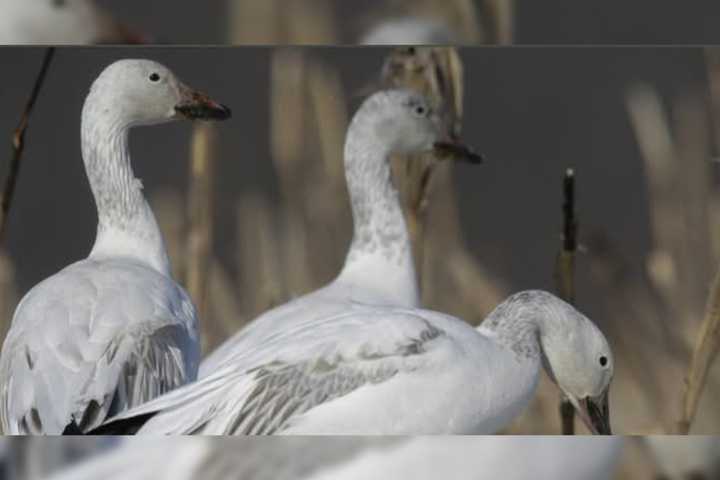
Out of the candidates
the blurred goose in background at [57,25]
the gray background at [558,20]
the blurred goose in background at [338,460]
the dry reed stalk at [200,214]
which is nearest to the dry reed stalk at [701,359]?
the blurred goose in background at [338,460]

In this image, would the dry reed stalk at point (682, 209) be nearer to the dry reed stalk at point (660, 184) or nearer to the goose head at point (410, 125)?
the dry reed stalk at point (660, 184)

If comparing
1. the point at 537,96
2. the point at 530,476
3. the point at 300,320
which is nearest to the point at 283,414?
the point at 300,320

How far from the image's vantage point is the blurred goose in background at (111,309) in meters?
2.89

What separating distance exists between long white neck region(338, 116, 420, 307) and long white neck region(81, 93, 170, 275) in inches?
9.2

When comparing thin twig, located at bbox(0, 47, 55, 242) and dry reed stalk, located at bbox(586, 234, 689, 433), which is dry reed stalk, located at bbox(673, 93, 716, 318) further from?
thin twig, located at bbox(0, 47, 55, 242)

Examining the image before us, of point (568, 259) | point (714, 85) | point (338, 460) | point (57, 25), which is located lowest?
point (338, 460)

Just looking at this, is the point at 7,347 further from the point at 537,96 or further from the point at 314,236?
the point at 537,96

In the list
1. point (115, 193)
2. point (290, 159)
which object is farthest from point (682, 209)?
point (115, 193)

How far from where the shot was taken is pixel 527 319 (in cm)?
303

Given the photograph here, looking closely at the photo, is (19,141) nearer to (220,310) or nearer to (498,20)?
(220,310)

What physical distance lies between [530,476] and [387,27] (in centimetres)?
55

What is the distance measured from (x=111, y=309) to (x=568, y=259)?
565 mm

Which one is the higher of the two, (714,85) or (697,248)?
(714,85)

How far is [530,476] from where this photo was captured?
3014 millimetres
